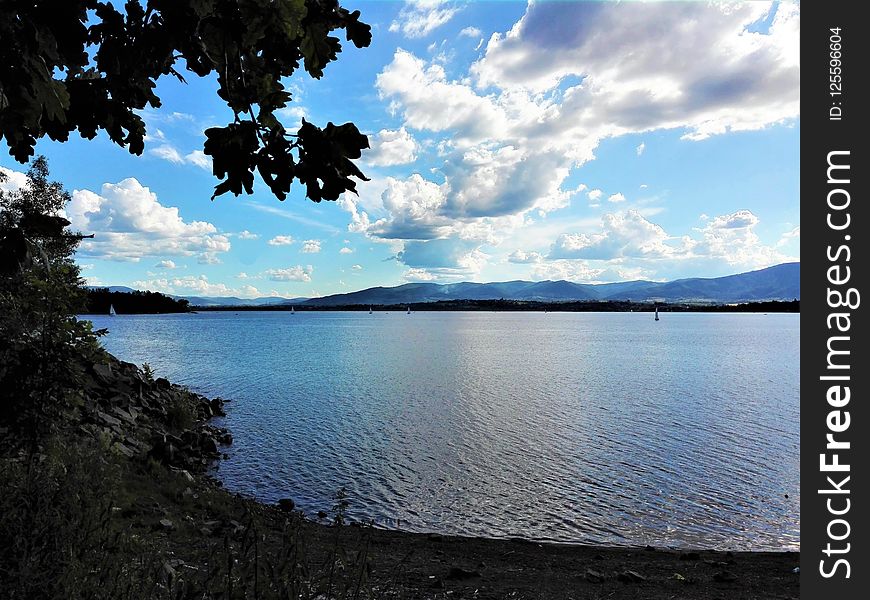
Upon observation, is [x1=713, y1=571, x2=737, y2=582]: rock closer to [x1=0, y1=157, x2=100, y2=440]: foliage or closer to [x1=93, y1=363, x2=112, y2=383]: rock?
[x1=0, y1=157, x2=100, y2=440]: foliage

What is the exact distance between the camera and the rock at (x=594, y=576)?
13422 mm

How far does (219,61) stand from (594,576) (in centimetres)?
1485

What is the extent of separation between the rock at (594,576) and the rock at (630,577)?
495 mm

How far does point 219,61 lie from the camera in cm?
326

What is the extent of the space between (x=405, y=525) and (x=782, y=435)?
26.5 meters

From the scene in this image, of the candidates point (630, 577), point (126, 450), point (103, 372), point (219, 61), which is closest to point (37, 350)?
point (219, 61)

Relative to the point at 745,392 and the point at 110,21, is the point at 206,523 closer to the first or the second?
the point at 110,21

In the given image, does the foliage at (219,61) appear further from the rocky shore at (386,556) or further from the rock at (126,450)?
the rock at (126,450)

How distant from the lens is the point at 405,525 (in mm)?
18781

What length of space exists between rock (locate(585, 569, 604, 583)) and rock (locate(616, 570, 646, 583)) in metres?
0.49

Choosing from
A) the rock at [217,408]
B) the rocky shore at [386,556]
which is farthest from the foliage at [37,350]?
the rock at [217,408]

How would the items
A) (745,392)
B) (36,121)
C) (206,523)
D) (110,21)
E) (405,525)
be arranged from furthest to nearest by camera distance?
(745,392) < (405,525) < (206,523) < (110,21) < (36,121)

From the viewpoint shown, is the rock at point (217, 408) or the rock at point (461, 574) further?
the rock at point (217, 408)
